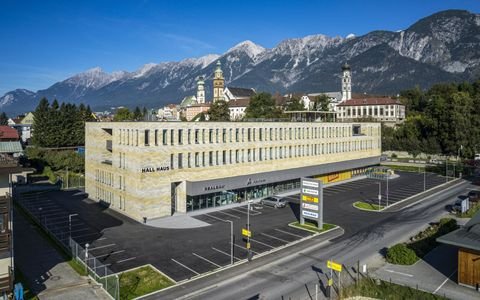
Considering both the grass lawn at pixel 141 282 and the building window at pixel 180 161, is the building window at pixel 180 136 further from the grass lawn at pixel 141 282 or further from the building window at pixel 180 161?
the grass lawn at pixel 141 282

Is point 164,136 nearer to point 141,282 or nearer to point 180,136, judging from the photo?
point 180,136

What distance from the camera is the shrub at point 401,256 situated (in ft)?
105

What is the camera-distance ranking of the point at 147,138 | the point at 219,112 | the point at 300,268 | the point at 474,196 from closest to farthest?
the point at 300,268 < the point at 147,138 < the point at 474,196 < the point at 219,112

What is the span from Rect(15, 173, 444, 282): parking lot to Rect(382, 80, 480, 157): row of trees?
163 ft

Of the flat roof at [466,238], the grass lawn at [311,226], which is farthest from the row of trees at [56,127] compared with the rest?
the flat roof at [466,238]

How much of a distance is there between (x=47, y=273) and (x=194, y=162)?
2429cm

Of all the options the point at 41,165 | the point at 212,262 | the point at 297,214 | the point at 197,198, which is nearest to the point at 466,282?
the point at 212,262

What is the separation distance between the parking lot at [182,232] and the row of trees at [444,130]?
4961 cm

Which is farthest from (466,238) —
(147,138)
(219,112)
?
(219,112)

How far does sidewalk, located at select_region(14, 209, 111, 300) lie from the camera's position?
27.1 meters

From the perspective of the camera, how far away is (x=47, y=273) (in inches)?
1206

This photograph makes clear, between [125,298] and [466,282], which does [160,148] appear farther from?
[466,282]

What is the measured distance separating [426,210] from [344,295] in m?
32.7

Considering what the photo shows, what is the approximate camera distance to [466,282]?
2764 cm
